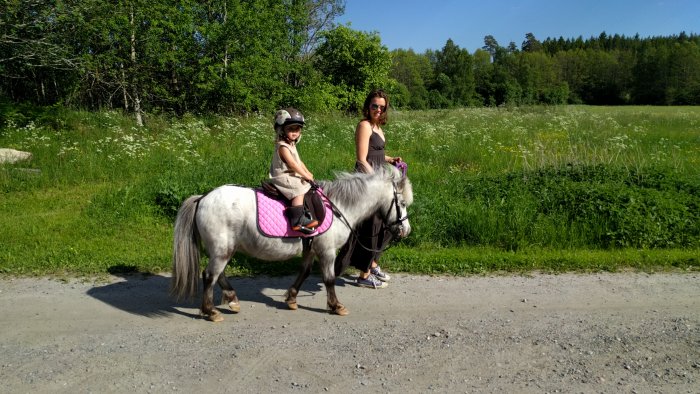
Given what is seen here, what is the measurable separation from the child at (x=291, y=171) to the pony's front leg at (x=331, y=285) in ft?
1.38

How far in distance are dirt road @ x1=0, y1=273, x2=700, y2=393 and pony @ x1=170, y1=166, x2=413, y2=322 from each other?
0.34 metres

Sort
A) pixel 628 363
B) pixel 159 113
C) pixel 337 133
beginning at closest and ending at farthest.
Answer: pixel 628 363 < pixel 337 133 < pixel 159 113

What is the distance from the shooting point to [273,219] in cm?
468

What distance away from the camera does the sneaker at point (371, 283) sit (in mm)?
5648

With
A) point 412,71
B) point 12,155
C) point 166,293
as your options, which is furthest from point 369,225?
point 412,71

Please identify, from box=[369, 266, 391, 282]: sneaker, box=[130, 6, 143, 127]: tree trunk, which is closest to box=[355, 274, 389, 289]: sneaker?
box=[369, 266, 391, 282]: sneaker

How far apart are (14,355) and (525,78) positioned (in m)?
91.3

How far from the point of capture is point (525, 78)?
84.6 metres

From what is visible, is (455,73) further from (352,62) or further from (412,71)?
(352,62)

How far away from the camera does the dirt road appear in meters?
3.52

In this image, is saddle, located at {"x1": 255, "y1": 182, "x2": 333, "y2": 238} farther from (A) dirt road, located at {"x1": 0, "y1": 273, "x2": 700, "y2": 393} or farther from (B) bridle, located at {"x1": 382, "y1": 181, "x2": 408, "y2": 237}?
(A) dirt road, located at {"x1": 0, "y1": 273, "x2": 700, "y2": 393}

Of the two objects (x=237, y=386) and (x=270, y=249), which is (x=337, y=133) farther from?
(x=237, y=386)

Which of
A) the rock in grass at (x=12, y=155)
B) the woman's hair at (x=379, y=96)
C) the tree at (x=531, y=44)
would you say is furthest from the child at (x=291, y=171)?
the tree at (x=531, y=44)

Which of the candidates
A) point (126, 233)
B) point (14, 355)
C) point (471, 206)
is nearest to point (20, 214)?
point (126, 233)
